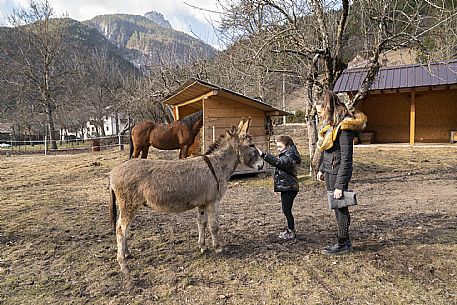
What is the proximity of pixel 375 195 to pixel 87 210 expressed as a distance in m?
6.95

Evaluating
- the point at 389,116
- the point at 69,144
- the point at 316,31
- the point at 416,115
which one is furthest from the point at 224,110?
the point at 69,144

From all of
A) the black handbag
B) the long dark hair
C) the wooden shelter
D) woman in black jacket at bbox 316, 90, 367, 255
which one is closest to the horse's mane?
woman in black jacket at bbox 316, 90, 367, 255

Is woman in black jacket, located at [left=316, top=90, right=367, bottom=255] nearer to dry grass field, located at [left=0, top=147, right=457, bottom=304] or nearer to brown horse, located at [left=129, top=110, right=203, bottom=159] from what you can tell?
dry grass field, located at [left=0, top=147, right=457, bottom=304]

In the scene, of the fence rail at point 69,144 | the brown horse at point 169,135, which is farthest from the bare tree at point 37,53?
the brown horse at point 169,135

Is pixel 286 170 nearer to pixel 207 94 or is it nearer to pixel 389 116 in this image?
pixel 207 94

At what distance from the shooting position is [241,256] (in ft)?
14.2

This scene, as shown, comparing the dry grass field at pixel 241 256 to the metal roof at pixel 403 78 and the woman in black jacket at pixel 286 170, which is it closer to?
the woman in black jacket at pixel 286 170

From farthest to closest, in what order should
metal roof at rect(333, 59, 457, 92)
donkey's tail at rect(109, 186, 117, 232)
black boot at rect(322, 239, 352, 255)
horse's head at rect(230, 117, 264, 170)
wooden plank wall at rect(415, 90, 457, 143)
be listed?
wooden plank wall at rect(415, 90, 457, 143) < metal roof at rect(333, 59, 457, 92) < horse's head at rect(230, 117, 264, 170) < black boot at rect(322, 239, 352, 255) < donkey's tail at rect(109, 186, 117, 232)

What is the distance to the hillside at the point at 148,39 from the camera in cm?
2178

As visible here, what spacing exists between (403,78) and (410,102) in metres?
2.07

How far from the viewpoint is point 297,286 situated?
350cm

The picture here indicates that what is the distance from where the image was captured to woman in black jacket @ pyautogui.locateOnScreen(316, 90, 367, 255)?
3897mm

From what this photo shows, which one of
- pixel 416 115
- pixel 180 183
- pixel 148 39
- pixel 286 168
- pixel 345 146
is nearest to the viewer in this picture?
pixel 345 146

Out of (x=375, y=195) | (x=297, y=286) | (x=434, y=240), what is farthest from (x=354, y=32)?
(x=297, y=286)
